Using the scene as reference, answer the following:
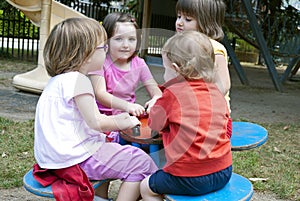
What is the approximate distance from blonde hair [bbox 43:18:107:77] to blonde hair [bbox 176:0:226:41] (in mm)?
633

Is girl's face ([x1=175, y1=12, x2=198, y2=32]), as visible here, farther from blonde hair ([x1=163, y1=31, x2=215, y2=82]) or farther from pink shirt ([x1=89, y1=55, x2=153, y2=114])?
blonde hair ([x1=163, y1=31, x2=215, y2=82])

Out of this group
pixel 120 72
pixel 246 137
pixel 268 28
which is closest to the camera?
pixel 246 137

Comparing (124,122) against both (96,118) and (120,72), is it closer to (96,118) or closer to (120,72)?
(96,118)

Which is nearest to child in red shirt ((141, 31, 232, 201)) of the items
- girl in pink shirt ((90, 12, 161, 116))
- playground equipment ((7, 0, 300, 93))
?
girl in pink shirt ((90, 12, 161, 116))

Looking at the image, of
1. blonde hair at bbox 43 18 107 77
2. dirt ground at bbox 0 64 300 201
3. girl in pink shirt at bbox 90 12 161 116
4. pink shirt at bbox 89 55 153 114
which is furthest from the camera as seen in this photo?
dirt ground at bbox 0 64 300 201

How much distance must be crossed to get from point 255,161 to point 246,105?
325cm

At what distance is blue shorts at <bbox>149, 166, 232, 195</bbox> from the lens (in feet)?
7.34

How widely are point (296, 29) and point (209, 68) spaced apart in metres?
8.87

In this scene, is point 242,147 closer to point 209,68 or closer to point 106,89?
point 209,68

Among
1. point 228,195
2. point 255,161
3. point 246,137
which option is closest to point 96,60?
point 228,195

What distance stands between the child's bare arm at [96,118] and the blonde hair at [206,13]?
767 mm

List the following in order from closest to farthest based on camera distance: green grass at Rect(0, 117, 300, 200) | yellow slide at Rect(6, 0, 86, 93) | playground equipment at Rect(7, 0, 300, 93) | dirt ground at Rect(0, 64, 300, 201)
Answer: dirt ground at Rect(0, 64, 300, 201), green grass at Rect(0, 117, 300, 200), yellow slide at Rect(6, 0, 86, 93), playground equipment at Rect(7, 0, 300, 93)

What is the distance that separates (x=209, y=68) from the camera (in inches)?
91.4

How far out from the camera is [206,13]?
2777 mm
